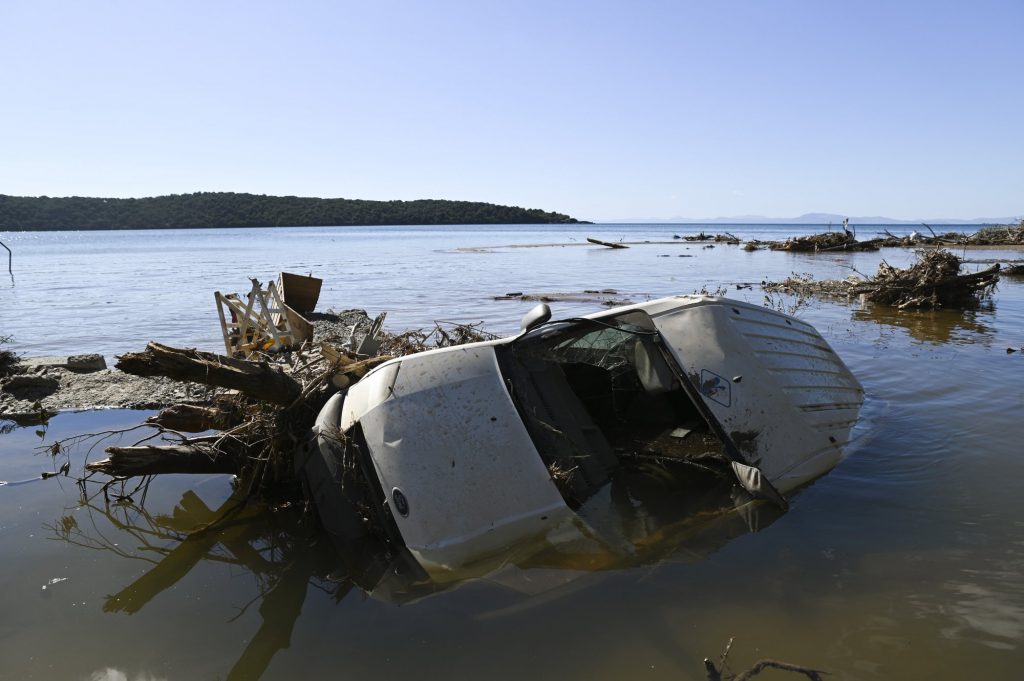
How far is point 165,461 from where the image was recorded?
4.49 metres

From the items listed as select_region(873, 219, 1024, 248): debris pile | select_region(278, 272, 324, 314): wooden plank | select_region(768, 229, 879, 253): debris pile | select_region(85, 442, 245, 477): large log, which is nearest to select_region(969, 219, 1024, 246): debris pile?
select_region(873, 219, 1024, 248): debris pile

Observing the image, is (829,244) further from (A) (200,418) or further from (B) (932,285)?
(A) (200,418)

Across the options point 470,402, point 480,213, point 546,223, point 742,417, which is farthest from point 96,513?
point 546,223

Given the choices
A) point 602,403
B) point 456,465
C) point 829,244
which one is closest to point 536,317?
point 456,465

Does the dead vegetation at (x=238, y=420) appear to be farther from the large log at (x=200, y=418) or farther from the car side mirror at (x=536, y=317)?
the car side mirror at (x=536, y=317)

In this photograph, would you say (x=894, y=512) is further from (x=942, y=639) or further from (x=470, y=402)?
(x=470, y=402)

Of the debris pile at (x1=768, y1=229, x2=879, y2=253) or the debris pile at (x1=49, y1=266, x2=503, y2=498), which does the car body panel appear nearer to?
the debris pile at (x1=49, y1=266, x2=503, y2=498)

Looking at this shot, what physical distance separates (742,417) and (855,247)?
3338 centimetres

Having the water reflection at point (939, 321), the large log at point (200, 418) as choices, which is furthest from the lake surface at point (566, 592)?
the water reflection at point (939, 321)

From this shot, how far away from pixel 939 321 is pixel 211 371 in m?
12.3

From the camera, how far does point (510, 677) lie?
301 centimetres

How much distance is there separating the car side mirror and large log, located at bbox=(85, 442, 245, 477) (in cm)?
232

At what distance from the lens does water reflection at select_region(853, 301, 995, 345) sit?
10406 mm

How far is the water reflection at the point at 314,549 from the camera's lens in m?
3.63
